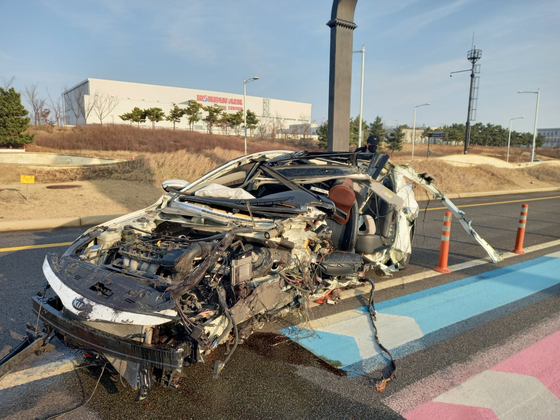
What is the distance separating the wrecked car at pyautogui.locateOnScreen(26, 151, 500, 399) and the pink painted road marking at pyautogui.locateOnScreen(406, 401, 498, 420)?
1.29 m

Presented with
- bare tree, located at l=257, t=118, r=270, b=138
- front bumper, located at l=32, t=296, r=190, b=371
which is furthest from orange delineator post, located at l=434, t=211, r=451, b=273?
bare tree, located at l=257, t=118, r=270, b=138

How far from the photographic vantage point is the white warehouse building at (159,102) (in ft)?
180

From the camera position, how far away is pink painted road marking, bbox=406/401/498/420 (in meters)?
2.56

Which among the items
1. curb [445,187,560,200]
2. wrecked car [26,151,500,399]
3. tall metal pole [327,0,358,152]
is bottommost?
curb [445,187,560,200]

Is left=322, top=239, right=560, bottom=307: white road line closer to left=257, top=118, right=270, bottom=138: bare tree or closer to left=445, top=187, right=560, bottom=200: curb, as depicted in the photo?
left=445, top=187, right=560, bottom=200: curb

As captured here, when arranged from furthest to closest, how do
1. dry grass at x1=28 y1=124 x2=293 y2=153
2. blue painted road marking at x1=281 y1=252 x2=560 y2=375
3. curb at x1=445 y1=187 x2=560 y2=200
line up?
dry grass at x1=28 y1=124 x2=293 y2=153
curb at x1=445 y1=187 x2=560 y2=200
blue painted road marking at x1=281 y1=252 x2=560 y2=375

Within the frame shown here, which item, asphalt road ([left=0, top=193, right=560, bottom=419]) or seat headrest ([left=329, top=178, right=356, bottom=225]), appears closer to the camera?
asphalt road ([left=0, top=193, right=560, bottom=419])

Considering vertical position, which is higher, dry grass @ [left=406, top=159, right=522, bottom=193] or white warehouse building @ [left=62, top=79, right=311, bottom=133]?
white warehouse building @ [left=62, top=79, right=311, bottom=133]

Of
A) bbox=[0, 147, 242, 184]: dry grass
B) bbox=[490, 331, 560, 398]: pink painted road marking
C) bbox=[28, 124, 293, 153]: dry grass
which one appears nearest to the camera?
bbox=[490, 331, 560, 398]: pink painted road marking

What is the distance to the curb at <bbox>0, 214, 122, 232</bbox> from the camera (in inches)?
323

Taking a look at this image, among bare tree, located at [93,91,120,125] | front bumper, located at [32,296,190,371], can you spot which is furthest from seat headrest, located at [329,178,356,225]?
bare tree, located at [93,91,120,125]

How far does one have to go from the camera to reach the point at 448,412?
2.62 m

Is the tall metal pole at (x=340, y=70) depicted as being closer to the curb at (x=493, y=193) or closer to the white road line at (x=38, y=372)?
the white road line at (x=38, y=372)

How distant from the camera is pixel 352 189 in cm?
460
